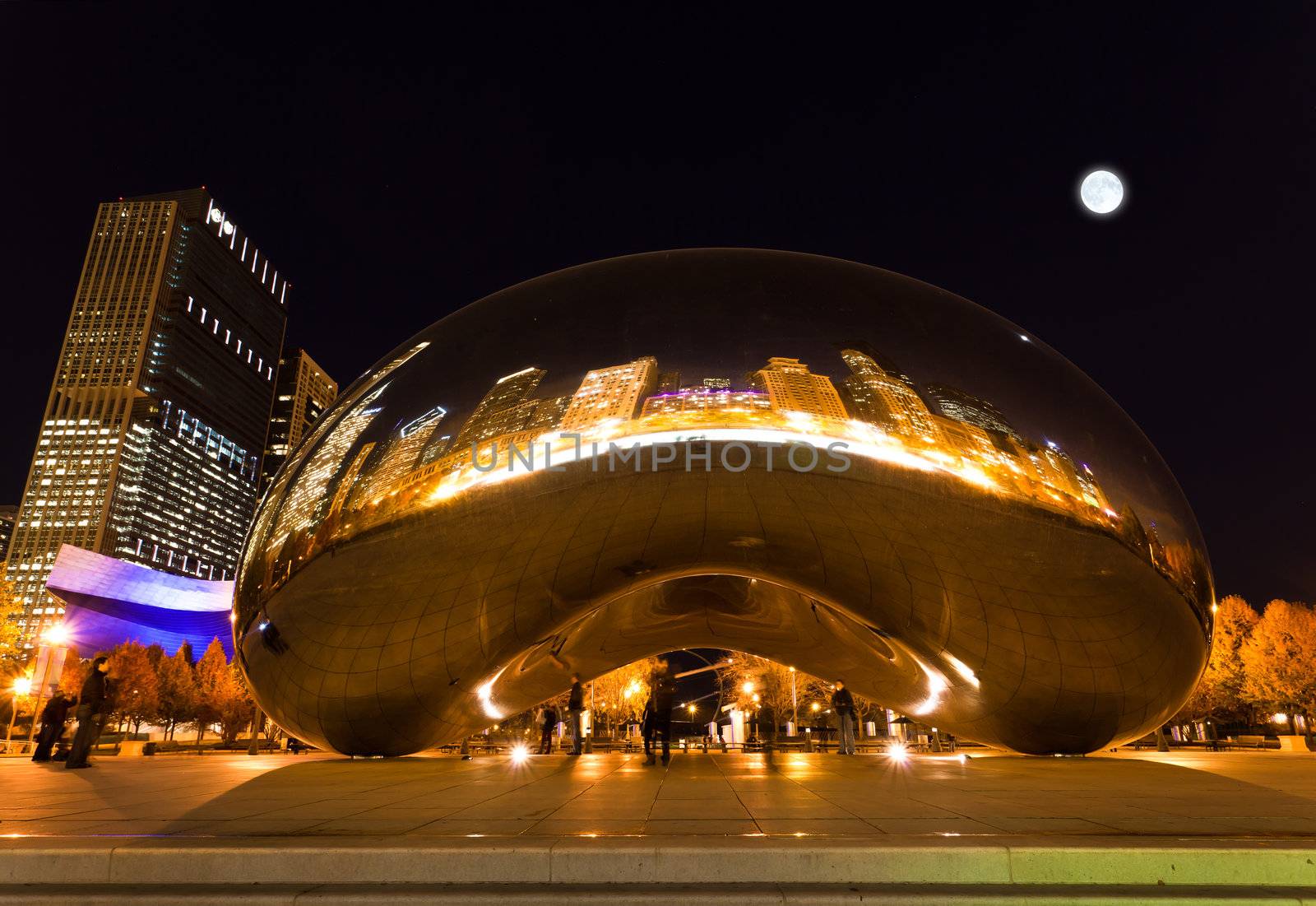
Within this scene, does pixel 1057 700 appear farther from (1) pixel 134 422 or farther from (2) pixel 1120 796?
(1) pixel 134 422

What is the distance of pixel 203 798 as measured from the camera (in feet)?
20.9

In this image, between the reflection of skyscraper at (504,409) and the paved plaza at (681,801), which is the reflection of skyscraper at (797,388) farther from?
the paved plaza at (681,801)

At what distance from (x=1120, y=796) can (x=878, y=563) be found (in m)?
2.27

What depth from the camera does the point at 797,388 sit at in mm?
6199

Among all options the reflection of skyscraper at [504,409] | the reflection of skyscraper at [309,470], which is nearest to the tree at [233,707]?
the reflection of skyscraper at [309,470]

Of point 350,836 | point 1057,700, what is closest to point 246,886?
point 350,836

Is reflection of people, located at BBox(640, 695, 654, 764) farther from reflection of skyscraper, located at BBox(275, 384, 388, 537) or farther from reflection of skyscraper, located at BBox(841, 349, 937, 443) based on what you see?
reflection of skyscraper, located at BBox(841, 349, 937, 443)

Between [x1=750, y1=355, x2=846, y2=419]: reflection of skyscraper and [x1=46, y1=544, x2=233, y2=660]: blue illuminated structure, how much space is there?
74.8 m

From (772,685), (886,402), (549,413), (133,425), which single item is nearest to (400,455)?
(549,413)

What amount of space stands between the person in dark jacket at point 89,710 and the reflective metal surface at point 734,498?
16.1 feet

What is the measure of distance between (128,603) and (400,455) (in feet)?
274

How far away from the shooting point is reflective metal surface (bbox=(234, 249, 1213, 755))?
20.2 ft

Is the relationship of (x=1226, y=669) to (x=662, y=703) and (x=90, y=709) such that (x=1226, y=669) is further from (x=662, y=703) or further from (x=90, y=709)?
(x=90, y=709)

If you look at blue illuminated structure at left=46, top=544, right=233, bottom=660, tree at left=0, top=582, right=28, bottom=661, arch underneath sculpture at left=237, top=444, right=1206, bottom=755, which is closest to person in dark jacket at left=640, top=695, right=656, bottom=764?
arch underneath sculpture at left=237, top=444, right=1206, bottom=755
